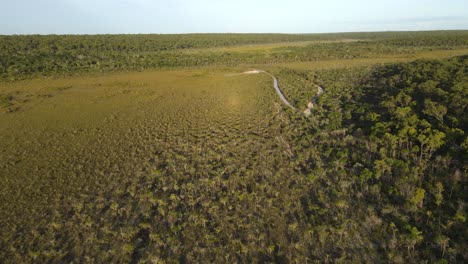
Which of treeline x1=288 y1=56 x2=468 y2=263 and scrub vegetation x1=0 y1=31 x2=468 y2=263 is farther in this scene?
scrub vegetation x1=0 y1=31 x2=468 y2=263

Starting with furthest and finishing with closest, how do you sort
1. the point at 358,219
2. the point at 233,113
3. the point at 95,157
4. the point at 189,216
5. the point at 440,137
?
the point at 233,113 < the point at 95,157 < the point at 440,137 < the point at 189,216 < the point at 358,219

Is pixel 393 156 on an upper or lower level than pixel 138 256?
upper

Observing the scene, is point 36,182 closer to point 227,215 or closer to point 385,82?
point 227,215

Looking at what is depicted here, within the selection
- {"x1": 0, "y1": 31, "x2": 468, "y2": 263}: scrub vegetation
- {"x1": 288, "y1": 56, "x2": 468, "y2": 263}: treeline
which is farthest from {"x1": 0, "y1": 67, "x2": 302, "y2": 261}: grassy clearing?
{"x1": 288, "y1": 56, "x2": 468, "y2": 263}: treeline

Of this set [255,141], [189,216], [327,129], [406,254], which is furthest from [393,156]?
[189,216]

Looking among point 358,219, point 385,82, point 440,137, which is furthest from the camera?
point 385,82

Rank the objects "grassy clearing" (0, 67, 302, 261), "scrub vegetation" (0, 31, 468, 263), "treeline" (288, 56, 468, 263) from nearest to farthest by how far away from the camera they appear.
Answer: "treeline" (288, 56, 468, 263), "scrub vegetation" (0, 31, 468, 263), "grassy clearing" (0, 67, 302, 261)

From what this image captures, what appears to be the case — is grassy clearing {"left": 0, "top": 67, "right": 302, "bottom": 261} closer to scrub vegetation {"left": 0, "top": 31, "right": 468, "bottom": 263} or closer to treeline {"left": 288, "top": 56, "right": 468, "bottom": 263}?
scrub vegetation {"left": 0, "top": 31, "right": 468, "bottom": 263}
